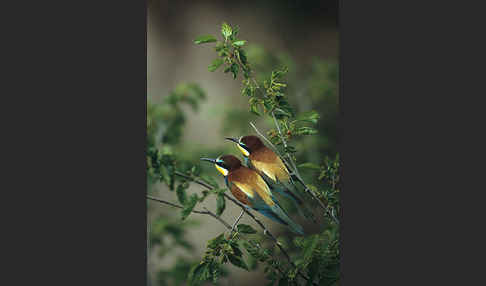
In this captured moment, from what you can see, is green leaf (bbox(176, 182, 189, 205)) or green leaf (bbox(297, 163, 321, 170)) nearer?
green leaf (bbox(176, 182, 189, 205))

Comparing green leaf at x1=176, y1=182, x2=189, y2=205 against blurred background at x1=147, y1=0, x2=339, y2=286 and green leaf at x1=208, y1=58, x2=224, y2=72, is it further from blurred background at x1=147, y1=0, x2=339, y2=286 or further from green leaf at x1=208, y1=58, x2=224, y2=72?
green leaf at x1=208, y1=58, x2=224, y2=72

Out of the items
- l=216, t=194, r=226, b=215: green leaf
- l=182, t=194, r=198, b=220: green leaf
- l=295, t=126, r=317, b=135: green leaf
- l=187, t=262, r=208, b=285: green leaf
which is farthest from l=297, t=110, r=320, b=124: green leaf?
l=187, t=262, r=208, b=285: green leaf

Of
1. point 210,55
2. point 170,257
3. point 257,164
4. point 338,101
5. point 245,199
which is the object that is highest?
point 210,55

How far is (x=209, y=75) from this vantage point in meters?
2.92

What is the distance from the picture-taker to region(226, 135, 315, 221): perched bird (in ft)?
9.68

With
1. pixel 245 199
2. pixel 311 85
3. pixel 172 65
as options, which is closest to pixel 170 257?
pixel 245 199

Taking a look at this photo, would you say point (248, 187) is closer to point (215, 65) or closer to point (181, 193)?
point (181, 193)

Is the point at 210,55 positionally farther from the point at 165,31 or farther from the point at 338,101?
the point at 338,101

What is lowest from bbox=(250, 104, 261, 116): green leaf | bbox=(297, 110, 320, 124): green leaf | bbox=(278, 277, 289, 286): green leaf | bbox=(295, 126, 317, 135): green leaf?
bbox=(278, 277, 289, 286): green leaf

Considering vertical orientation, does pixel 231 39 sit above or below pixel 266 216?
above

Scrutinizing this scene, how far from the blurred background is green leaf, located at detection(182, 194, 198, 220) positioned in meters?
0.05

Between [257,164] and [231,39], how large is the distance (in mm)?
700

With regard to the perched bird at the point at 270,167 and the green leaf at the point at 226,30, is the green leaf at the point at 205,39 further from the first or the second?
the perched bird at the point at 270,167

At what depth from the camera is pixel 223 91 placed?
293 centimetres
